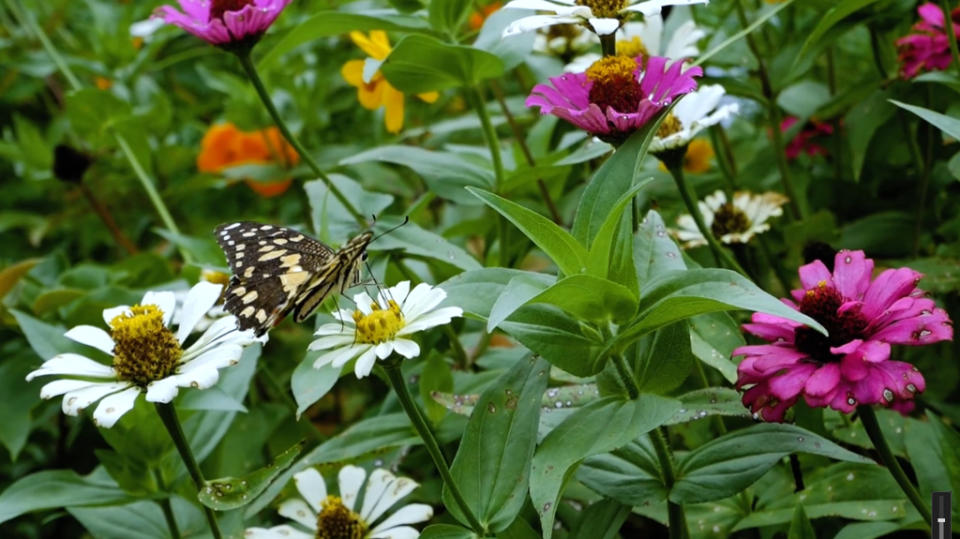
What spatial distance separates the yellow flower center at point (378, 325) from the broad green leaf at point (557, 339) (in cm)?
7

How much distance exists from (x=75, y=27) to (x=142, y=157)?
2.70 feet

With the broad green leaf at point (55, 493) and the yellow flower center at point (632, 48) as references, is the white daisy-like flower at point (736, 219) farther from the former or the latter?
the broad green leaf at point (55, 493)

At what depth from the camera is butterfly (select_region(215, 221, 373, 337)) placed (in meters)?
0.65

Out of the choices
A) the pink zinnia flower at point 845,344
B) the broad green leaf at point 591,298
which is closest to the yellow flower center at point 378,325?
the broad green leaf at point 591,298

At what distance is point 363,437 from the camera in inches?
31.4

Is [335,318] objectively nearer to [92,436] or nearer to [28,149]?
[92,436]

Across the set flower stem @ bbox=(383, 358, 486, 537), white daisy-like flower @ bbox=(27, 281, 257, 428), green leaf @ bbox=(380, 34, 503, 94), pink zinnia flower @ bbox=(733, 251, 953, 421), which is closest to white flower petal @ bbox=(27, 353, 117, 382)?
white daisy-like flower @ bbox=(27, 281, 257, 428)

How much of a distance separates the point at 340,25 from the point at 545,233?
393mm

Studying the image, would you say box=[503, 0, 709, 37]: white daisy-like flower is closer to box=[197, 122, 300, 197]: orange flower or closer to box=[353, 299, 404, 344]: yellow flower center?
box=[353, 299, 404, 344]: yellow flower center

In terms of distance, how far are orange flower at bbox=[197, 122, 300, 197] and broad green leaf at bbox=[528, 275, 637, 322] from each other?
907mm

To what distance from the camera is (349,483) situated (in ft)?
2.57

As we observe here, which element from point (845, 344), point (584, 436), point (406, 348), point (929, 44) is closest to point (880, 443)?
point (845, 344)

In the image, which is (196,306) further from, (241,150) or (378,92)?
(241,150)

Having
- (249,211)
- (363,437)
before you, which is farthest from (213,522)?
(249,211)
